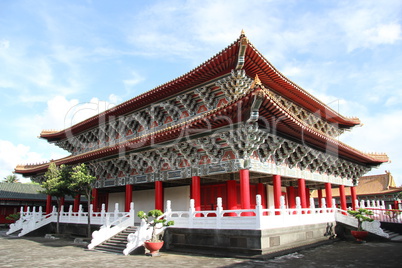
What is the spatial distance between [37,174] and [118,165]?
11.2m

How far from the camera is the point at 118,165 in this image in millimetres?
19875

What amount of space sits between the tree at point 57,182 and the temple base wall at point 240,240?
392 inches

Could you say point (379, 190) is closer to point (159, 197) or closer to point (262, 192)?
point (262, 192)

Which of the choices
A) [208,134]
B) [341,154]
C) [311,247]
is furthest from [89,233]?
[341,154]

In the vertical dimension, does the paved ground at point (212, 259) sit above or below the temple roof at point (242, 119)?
below

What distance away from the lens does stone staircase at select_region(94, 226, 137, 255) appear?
14177mm

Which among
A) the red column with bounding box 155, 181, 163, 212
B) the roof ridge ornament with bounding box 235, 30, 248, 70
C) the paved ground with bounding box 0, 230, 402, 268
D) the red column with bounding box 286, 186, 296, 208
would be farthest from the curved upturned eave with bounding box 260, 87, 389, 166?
the red column with bounding box 155, 181, 163, 212

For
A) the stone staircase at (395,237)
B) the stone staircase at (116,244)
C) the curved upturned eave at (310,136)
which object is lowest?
the stone staircase at (395,237)

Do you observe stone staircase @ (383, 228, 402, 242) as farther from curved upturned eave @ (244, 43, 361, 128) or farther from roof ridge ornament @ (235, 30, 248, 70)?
roof ridge ornament @ (235, 30, 248, 70)

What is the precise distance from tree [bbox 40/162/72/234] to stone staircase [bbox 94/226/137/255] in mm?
7185

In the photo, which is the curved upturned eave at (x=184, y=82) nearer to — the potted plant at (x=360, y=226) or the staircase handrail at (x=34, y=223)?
the staircase handrail at (x=34, y=223)

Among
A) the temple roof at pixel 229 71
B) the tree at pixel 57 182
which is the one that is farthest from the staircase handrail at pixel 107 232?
the temple roof at pixel 229 71

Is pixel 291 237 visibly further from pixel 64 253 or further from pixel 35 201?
pixel 35 201

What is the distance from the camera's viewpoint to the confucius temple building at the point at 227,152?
12.9m
